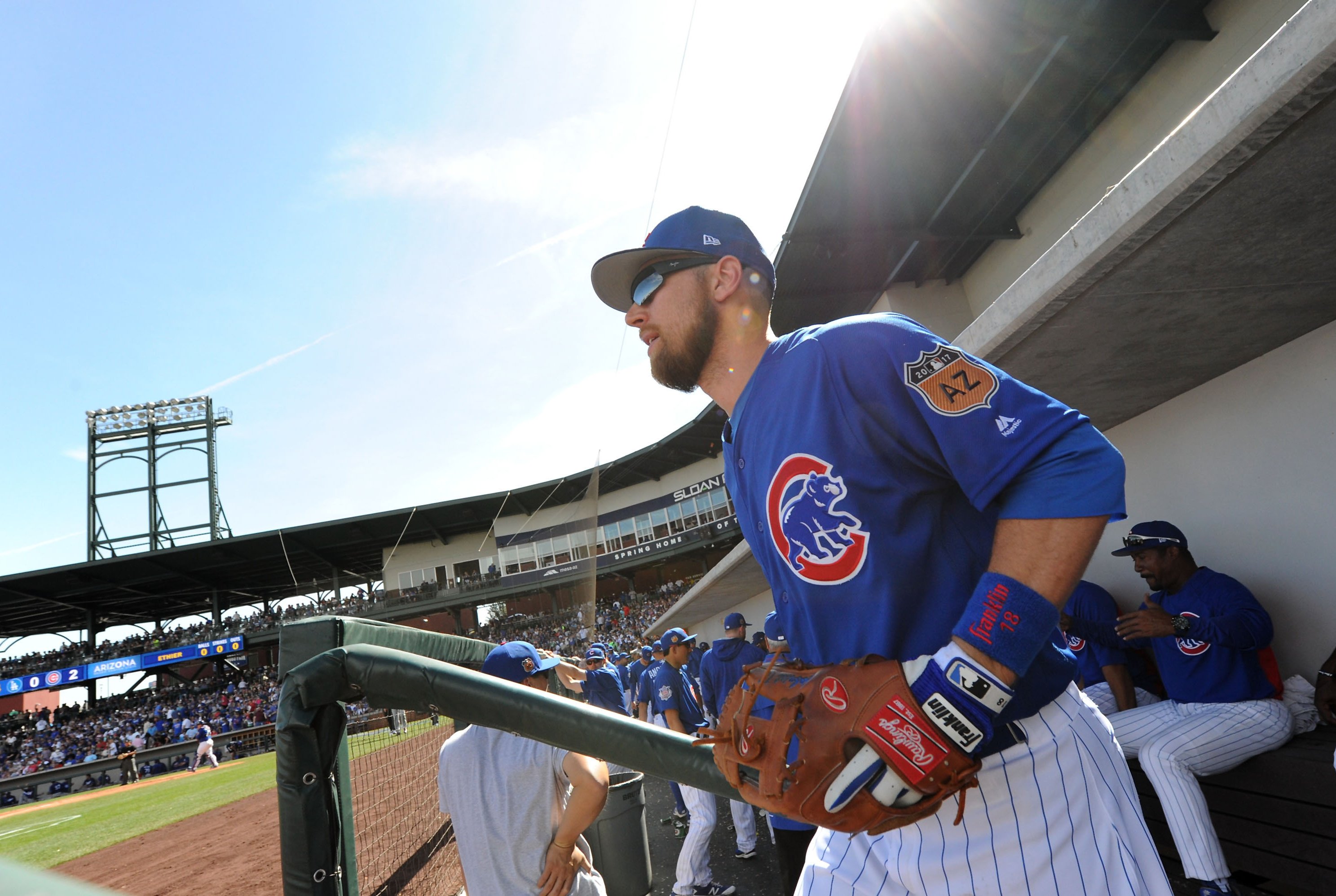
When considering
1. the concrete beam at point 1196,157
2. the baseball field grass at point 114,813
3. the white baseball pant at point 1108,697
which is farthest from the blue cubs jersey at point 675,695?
the baseball field grass at point 114,813

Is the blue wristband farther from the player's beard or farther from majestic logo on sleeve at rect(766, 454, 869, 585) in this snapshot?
the player's beard

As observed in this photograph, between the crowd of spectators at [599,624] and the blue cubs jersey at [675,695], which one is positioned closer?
the blue cubs jersey at [675,695]

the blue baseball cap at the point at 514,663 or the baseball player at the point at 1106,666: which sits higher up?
the blue baseball cap at the point at 514,663

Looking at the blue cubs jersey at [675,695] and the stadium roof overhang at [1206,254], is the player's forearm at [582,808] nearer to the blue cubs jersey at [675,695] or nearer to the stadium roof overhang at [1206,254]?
the stadium roof overhang at [1206,254]

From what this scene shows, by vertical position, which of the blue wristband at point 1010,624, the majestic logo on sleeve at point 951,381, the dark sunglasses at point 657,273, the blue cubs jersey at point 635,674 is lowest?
the blue cubs jersey at point 635,674

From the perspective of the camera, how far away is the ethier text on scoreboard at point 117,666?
120 ft

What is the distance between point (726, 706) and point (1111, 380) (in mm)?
3771

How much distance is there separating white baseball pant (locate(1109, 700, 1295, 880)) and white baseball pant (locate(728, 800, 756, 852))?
3.25 meters

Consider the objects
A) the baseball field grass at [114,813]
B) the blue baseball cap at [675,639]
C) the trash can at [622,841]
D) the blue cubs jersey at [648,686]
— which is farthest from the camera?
the baseball field grass at [114,813]

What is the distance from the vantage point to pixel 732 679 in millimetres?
5594

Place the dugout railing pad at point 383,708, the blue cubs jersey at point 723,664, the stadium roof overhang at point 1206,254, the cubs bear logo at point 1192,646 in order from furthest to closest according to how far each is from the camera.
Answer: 1. the blue cubs jersey at point 723,664
2. the cubs bear logo at point 1192,646
3. the stadium roof overhang at point 1206,254
4. the dugout railing pad at point 383,708

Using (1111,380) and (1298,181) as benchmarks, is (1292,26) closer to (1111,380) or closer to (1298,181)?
(1298,181)

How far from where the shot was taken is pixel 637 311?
1853mm

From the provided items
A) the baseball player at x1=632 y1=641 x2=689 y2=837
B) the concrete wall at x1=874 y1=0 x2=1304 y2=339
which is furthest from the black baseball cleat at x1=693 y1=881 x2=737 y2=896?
the concrete wall at x1=874 y1=0 x2=1304 y2=339
